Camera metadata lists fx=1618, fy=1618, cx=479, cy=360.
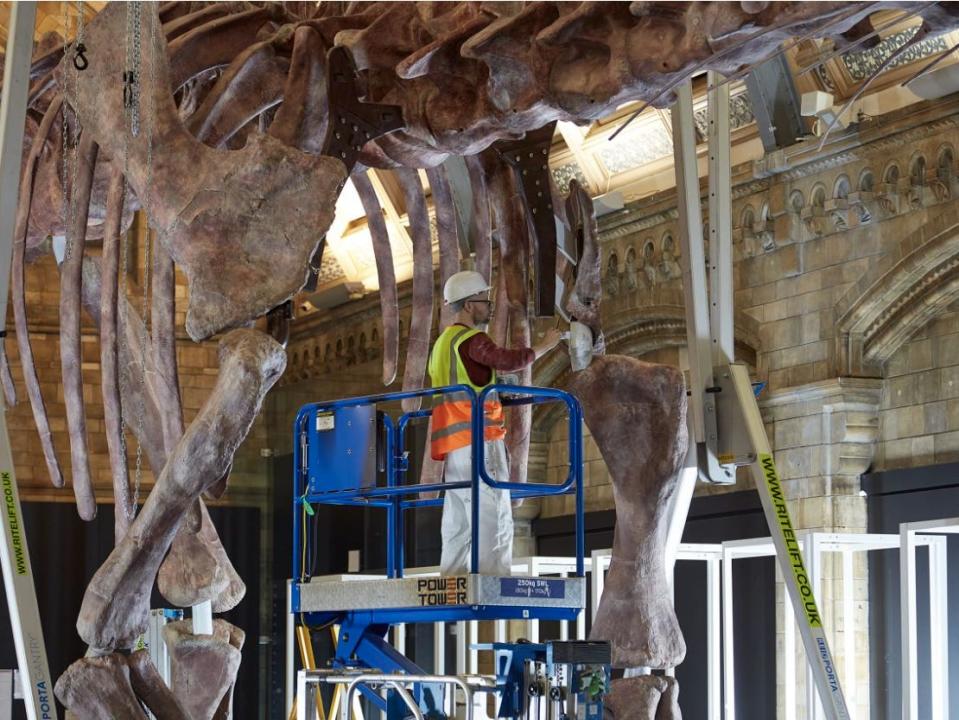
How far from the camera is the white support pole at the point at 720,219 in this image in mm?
7418

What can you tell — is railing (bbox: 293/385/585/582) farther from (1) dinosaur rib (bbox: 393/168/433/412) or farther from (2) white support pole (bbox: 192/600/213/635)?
(2) white support pole (bbox: 192/600/213/635)

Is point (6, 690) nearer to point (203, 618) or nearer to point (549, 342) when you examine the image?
point (203, 618)

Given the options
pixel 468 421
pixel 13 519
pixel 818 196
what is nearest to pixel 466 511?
pixel 468 421

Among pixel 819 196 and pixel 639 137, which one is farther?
pixel 639 137

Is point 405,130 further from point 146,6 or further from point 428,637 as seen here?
point 428,637

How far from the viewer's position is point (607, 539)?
17.3 metres

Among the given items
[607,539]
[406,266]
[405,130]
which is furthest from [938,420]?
[406,266]

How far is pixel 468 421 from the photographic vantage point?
24.5ft

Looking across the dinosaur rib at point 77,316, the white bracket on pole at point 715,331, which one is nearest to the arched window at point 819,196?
the white bracket on pole at point 715,331

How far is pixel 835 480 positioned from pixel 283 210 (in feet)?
26.8

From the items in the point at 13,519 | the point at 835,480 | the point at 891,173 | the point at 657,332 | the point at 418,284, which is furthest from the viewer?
the point at 657,332

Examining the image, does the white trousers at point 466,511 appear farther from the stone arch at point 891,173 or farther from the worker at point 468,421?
the stone arch at point 891,173

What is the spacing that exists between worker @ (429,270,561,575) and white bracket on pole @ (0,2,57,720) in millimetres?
1843

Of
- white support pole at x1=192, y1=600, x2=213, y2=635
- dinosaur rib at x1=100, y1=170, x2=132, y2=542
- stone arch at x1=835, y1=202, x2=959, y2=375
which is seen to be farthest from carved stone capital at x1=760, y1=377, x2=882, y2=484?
dinosaur rib at x1=100, y1=170, x2=132, y2=542
